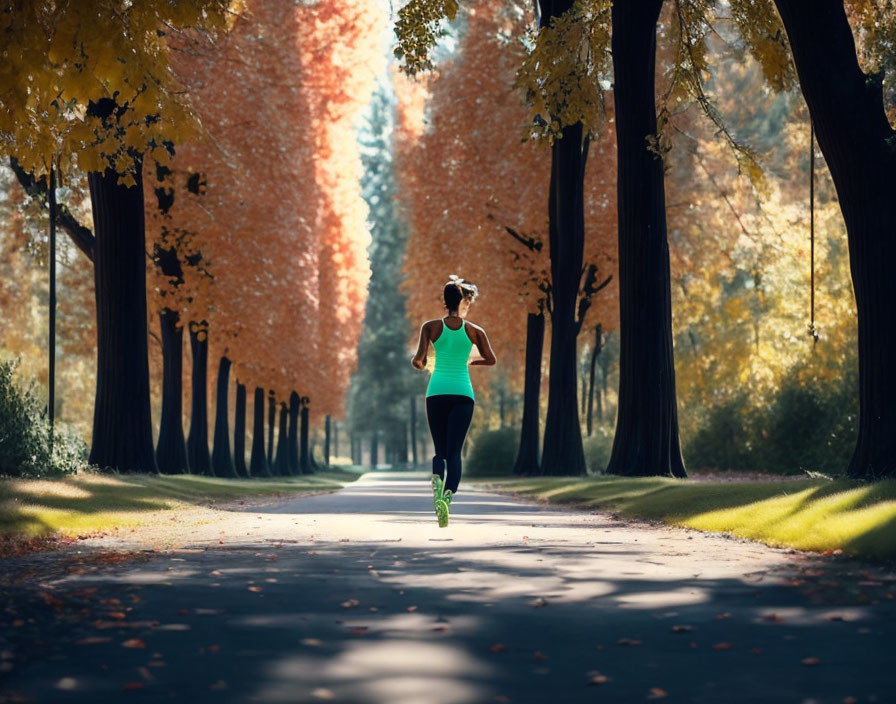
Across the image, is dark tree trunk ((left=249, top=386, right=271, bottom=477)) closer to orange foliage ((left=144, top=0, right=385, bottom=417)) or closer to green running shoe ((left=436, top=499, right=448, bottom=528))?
orange foliage ((left=144, top=0, right=385, bottom=417))

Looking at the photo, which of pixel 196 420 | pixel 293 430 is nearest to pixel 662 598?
pixel 196 420

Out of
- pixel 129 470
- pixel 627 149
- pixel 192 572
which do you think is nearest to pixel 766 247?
pixel 627 149

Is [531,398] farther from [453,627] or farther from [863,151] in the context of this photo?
[453,627]

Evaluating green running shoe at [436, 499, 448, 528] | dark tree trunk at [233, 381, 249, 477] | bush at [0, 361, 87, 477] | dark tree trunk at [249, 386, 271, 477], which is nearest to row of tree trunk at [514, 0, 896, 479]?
green running shoe at [436, 499, 448, 528]

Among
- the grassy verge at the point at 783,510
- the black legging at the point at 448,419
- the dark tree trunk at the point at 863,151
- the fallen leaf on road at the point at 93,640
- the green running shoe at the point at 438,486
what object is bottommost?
the fallen leaf on road at the point at 93,640

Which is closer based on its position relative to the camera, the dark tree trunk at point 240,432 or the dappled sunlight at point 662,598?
the dappled sunlight at point 662,598

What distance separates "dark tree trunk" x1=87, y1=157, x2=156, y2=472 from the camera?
82.3 ft

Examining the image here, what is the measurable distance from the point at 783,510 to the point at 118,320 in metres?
14.5

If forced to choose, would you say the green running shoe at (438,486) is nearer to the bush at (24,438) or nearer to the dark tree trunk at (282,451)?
the bush at (24,438)

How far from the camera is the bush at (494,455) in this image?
49.0 m

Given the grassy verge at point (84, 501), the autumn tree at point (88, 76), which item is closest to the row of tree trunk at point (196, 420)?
the grassy verge at point (84, 501)

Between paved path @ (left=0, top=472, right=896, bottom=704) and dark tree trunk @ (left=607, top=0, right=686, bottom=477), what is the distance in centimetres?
1201

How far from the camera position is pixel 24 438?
20484 millimetres

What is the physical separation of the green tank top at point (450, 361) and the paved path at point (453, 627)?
2.19 m
